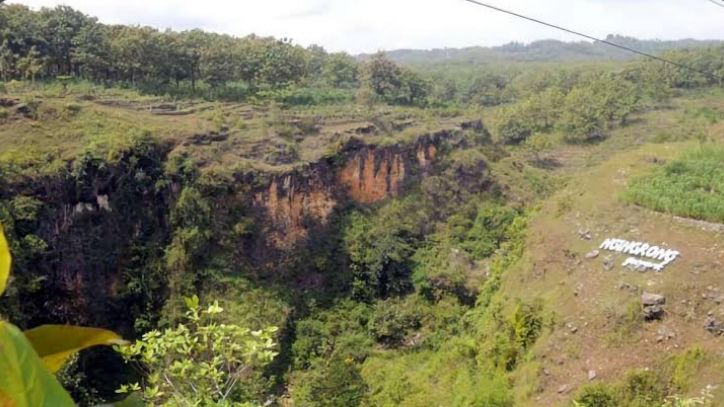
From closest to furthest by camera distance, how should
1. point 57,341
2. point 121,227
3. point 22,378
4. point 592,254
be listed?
point 22,378, point 57,341, point 592,254, point 121,227

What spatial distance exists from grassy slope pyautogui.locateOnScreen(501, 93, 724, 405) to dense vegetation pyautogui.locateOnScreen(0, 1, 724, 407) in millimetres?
267

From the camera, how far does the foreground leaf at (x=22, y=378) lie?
58 cm

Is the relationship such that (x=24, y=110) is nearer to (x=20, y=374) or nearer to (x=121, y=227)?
(x=121, y=227)

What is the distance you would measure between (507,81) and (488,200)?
27.9m

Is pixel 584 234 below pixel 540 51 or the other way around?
below

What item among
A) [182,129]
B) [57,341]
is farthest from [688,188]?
[57,341]

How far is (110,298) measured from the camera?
16.3m

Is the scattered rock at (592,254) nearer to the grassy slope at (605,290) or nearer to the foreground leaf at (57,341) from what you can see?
the grassy slope at (605,290)

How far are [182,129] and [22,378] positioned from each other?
18.7 meters

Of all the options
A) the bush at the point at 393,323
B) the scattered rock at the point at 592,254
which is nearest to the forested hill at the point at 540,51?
the bush at the point at 393,323

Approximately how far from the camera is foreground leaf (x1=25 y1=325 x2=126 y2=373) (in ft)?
2.55

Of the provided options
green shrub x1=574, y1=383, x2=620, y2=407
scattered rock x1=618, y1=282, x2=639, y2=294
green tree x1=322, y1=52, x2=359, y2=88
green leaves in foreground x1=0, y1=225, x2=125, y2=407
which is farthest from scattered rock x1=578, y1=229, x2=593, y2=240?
green tree x1=322, y1=52, x2=359, y2=88

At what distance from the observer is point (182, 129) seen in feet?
60.8

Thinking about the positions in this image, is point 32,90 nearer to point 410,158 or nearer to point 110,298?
point 110,298
